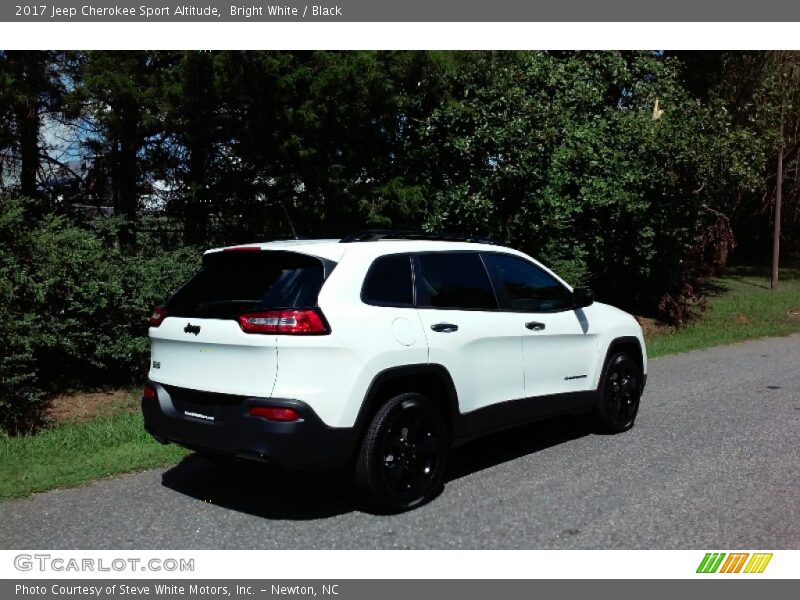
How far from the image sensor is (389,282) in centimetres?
514

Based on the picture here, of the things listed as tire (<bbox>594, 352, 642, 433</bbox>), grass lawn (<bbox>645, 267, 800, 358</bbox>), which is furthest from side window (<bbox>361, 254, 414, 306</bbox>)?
grass lawn (<bbox>645, 267, 800, 358</bbox>)

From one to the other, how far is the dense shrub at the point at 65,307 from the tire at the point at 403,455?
4115mm

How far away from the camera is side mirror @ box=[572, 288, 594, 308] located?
262 inches

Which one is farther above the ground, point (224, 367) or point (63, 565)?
point (224, 367)

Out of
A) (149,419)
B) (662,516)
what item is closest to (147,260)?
(149,419)

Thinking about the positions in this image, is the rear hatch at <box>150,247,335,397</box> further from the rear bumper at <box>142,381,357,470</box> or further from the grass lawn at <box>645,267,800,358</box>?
the grass lawn at <box>645,267,800,358</box>

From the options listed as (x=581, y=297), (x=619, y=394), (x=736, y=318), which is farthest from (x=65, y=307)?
(x=736, y=318)

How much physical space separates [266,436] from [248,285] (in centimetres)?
98

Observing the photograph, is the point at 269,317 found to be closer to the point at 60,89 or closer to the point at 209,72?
the point at 209,72

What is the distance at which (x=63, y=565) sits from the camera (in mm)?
4250

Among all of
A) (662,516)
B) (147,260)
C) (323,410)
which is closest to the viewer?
(323,410)

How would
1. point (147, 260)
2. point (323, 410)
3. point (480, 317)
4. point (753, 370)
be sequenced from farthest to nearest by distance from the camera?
point (753, 370) < point (147, 260) < point (480, 317) < point (323, 410)

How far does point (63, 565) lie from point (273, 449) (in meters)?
1.28

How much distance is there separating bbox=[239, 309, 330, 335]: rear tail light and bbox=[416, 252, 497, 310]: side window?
91cm
